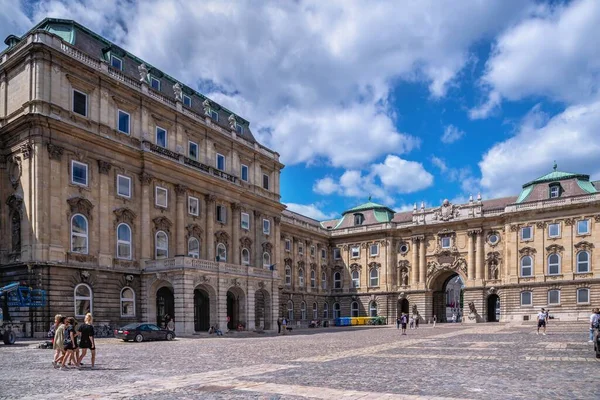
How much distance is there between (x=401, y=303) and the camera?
7375cm

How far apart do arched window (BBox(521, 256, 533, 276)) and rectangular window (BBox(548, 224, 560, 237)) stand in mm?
3868

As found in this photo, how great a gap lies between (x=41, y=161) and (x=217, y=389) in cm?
2763

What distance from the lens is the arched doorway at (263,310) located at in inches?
1930

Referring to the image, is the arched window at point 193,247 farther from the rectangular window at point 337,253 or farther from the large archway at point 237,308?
the rectangular window at point 337,253

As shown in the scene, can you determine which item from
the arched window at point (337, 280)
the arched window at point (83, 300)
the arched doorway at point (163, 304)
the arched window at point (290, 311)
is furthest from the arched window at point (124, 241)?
the arched window at point (337, 280)

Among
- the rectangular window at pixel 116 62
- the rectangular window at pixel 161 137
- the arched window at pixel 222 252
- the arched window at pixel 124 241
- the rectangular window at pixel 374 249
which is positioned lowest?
the rectangular window at pixel 374 249

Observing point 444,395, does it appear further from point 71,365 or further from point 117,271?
point 117,271

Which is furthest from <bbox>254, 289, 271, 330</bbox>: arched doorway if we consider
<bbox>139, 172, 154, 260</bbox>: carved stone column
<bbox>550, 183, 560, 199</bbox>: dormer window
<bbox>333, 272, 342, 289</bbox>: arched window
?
<bbox>550, 183, 560, 199</bbox>: dormer window

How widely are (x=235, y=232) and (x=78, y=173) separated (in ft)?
57.7

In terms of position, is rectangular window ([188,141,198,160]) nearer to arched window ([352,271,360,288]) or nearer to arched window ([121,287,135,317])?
arched window ([121,287,135,317])

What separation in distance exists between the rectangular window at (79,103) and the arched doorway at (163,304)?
15260 mm

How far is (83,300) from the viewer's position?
36.1 m

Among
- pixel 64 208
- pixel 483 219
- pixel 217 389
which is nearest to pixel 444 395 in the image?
pixel 217 389

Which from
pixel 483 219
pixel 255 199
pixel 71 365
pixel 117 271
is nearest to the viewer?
pixel 71 365
